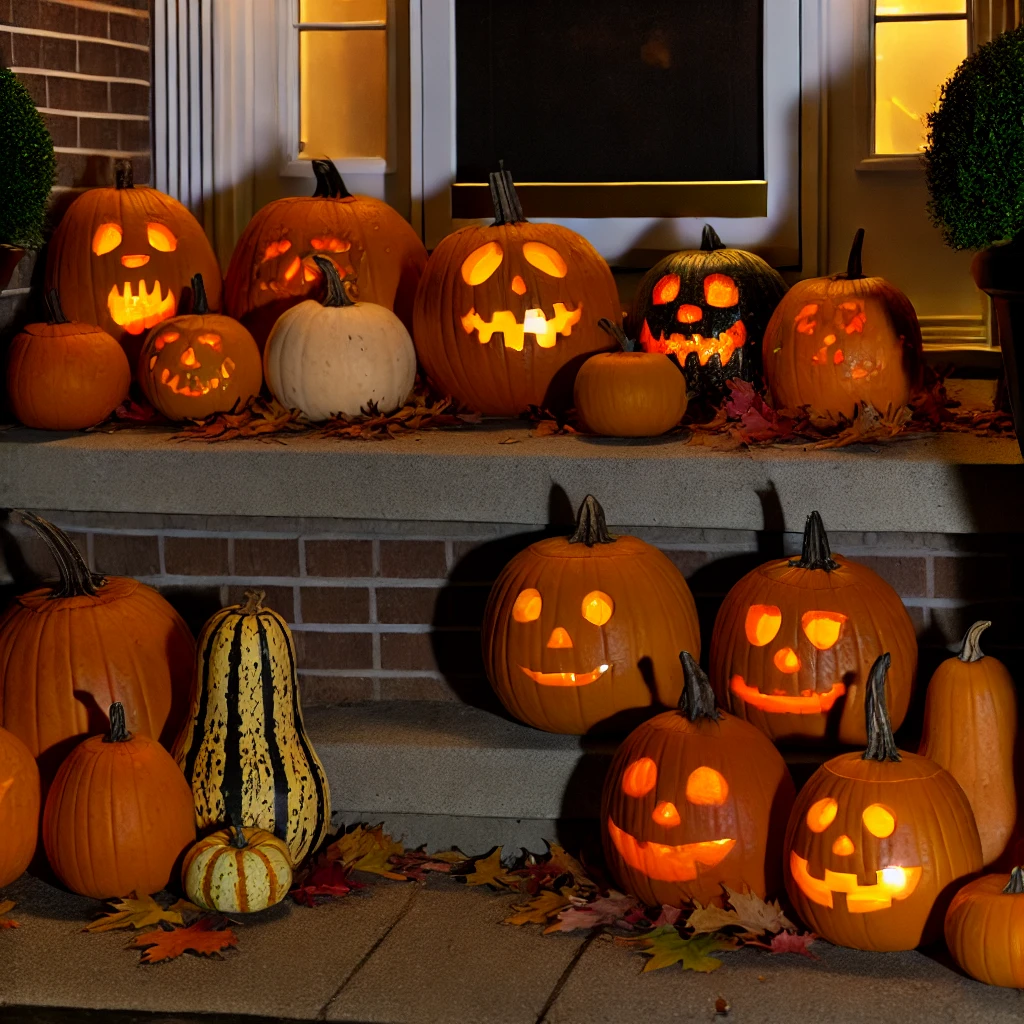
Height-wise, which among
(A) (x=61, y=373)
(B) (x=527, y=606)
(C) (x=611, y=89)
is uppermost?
(C) (x=611, y=89)

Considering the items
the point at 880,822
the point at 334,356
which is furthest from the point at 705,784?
the point at 334,356

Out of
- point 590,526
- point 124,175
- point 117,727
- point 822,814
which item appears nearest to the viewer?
point 822,814

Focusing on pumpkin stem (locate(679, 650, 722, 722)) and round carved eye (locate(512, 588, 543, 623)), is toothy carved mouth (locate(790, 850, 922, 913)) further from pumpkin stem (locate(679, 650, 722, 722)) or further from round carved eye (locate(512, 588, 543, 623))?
round carved eye (locate(512, 588, 543, 623))

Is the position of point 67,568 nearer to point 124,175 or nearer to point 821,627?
point 124,175

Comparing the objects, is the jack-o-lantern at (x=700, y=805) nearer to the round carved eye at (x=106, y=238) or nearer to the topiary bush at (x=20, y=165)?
the topiary bush at (x=20, y=165)

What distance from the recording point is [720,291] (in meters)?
3.53

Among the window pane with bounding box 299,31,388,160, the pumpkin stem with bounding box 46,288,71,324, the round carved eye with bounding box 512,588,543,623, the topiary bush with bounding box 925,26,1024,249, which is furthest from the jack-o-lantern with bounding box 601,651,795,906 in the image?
the window pane with bounding box 299,31,388,160

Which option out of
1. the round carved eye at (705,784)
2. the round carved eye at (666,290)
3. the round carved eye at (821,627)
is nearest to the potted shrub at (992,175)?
the round carved eye at (821,627)

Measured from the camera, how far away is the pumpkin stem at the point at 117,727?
8.53 ft

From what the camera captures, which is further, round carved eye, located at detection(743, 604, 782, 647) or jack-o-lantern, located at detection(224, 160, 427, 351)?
jack-o-lantern, located at detection(224, 160, 427, 351)

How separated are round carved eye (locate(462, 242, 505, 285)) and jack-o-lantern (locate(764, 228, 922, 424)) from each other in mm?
685

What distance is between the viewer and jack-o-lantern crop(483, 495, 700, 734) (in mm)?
2768

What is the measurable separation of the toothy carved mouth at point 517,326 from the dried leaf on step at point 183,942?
1517 mm

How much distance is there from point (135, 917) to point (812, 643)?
133 cm
